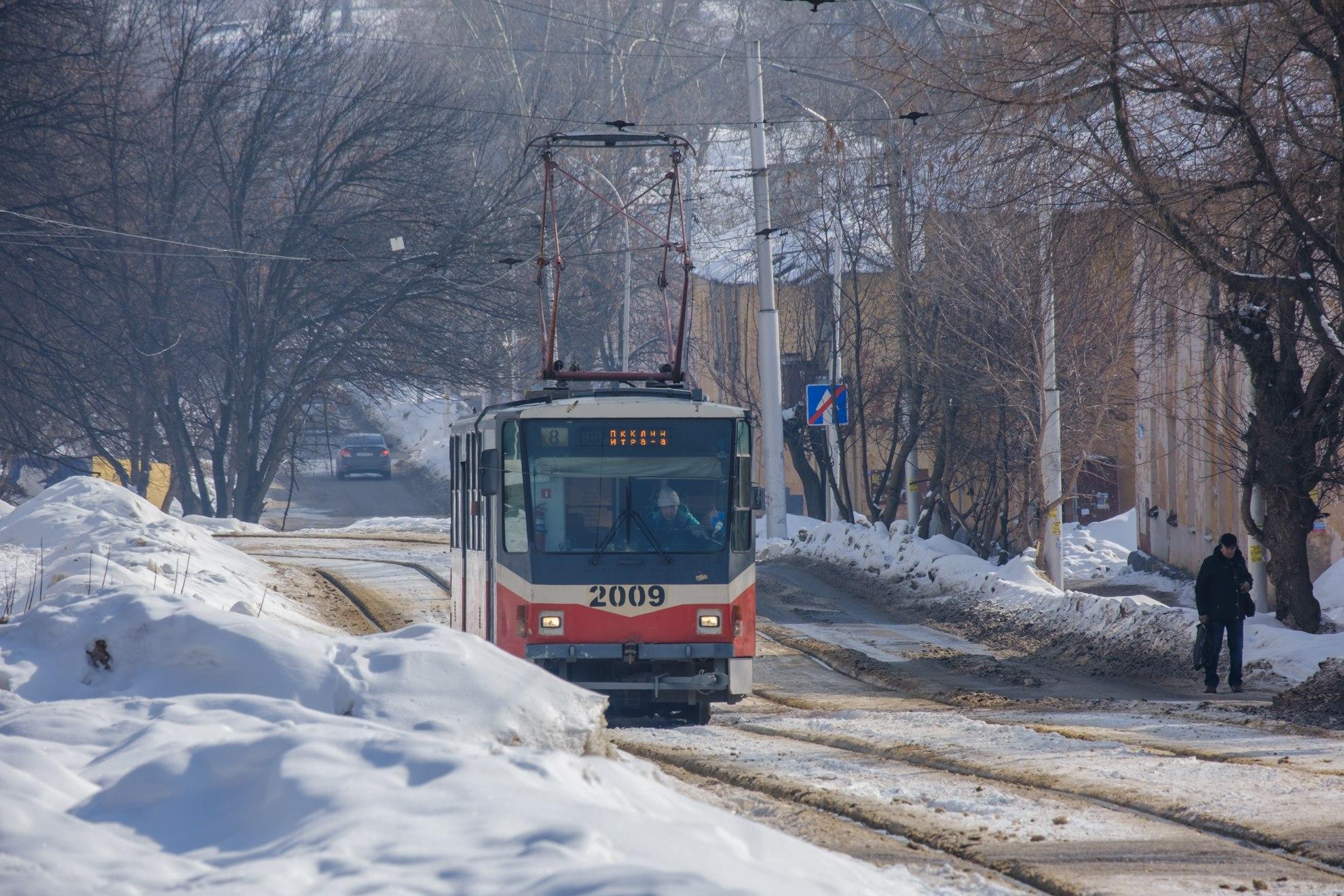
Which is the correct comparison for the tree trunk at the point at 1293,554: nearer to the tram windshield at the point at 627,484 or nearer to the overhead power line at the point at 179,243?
the tram windshield at the point at 627,484

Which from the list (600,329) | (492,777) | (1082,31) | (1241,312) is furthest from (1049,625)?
(600,329)

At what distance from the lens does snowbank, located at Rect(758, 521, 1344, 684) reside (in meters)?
14.6

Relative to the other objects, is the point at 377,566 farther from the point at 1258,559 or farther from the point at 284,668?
the point at 284,668

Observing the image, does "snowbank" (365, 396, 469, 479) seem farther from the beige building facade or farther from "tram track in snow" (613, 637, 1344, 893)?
"tram track in snow" (613, 637, 1344, 893)

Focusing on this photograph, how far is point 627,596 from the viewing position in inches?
448

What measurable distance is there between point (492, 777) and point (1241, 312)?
12258 mm

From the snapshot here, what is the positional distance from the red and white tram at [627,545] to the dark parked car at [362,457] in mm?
49175

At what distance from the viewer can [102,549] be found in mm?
16859

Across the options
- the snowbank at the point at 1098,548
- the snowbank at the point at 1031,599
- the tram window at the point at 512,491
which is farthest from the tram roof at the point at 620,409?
the snowbank at the point at 1098,548

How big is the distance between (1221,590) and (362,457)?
1949 inches

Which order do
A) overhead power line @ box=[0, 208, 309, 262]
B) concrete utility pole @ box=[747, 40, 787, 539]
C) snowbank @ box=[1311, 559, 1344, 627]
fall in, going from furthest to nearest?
1. overhead power line @ box=[0, 208, 309, 262]
2. concrete utility pole @ box=[747, 40, 787, 539]
3. snowbank @ box=[1311, 559, 1344, 627]

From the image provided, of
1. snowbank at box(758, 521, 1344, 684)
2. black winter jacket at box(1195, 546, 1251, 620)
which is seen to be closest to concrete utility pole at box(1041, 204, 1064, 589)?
snowbank at box(758, 521, 1344, 684)

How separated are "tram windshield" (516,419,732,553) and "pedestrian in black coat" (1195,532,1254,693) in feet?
18.1

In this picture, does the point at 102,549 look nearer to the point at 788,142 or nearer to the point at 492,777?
the point at 492,777
